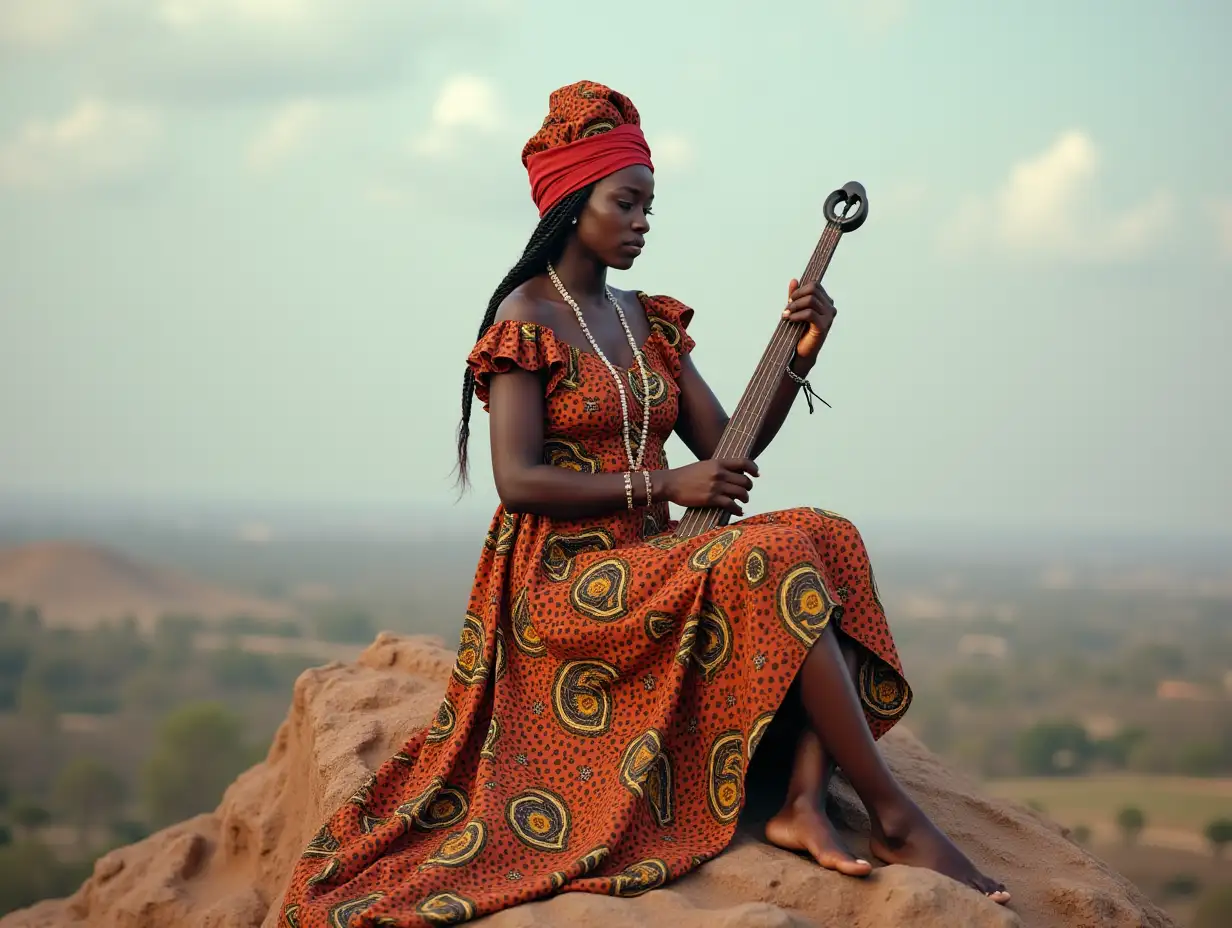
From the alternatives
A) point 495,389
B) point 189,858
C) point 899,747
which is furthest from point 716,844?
point 189,858

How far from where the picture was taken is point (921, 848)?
12.1ft

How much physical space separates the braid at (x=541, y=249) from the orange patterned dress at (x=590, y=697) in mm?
336

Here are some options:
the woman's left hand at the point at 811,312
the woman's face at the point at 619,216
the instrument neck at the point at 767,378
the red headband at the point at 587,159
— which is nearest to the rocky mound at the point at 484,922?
the instrument neck at the point at 767,378

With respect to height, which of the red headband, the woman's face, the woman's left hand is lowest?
the woman's left hand

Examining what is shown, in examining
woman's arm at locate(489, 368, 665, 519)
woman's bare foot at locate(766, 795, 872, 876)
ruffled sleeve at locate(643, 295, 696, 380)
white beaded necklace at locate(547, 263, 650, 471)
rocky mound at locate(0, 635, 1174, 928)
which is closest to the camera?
rocky mound at locate(0, 635, 1174, 928)

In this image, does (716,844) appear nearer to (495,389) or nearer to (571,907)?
(571,907)

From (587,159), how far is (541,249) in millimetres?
337

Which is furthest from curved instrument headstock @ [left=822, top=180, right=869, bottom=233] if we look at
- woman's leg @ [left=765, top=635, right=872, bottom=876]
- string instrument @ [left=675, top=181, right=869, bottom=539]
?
woman's leg @ [left=765, top=635, right=872, bottom=876]

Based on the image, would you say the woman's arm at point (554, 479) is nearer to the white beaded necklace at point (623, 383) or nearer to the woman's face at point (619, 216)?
the white beaded necklace at point (623, 383)

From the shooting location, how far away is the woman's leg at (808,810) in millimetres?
3654

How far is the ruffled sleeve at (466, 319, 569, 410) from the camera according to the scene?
4.16 metres

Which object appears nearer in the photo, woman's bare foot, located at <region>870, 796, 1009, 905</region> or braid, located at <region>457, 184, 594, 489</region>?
woman's bare foot, located at <region>870, 796, 1009, 905</region>

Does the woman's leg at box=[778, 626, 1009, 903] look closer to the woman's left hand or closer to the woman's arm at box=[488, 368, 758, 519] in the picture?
the woman's arm at box=[488, 368, 758, 519]

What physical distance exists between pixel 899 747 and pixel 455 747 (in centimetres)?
214
